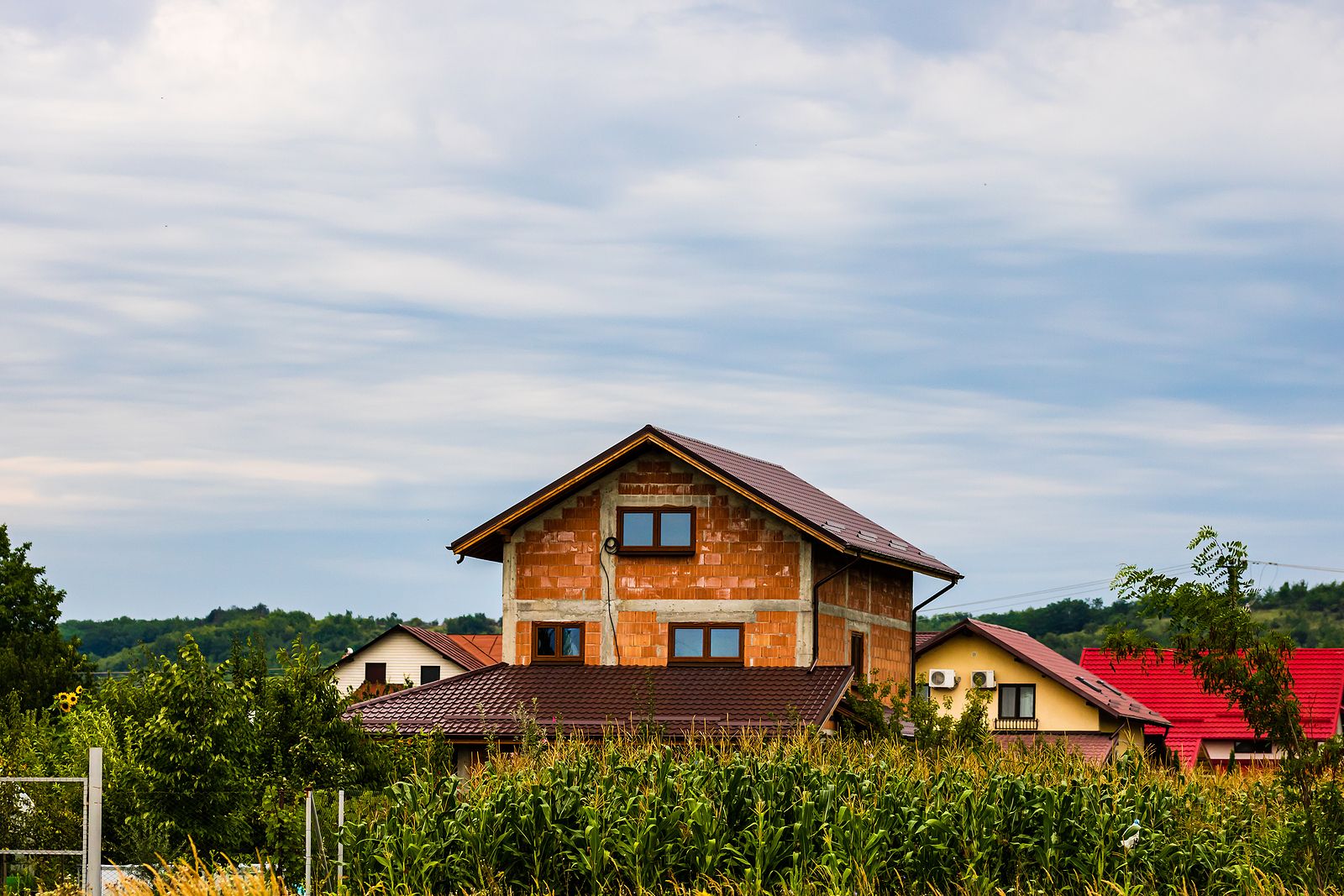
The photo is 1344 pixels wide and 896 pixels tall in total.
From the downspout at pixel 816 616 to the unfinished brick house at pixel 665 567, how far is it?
34 mm

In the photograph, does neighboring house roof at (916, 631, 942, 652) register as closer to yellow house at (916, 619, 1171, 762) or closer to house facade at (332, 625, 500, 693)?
yellow house at (916, 619, 1171, 762)

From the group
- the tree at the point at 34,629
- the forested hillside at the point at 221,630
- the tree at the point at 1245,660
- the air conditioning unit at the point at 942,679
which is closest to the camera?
the tree at the point at 1245,660

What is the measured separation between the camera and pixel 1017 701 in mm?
56156

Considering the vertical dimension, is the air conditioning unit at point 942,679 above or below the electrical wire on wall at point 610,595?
below

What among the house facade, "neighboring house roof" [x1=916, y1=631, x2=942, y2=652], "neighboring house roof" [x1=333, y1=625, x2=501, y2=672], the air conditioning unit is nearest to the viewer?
the air conditioning unit

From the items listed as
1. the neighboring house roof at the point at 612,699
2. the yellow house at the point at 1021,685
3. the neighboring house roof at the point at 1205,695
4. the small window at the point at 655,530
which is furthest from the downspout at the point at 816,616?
the neighboring house roof at the point at 1205,695

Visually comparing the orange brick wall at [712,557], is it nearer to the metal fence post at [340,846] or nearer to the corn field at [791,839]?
the corn field at [791,839]

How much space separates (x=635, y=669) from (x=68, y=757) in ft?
43.2

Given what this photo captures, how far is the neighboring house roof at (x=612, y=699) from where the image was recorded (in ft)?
98.1

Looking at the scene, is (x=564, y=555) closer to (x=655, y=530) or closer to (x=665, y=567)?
(x=655, y=530)

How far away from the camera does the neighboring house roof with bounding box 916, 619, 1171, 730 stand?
54.0 meters

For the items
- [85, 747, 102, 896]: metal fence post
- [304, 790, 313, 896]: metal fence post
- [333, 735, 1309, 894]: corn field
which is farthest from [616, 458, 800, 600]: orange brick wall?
[85, 747, 102, 896]: metal fence post

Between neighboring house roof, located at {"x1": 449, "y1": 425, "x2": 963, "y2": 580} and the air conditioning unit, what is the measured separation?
1644 centimetres

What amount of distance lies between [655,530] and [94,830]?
17.3 m
